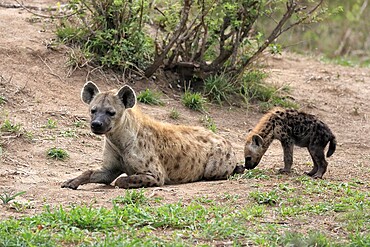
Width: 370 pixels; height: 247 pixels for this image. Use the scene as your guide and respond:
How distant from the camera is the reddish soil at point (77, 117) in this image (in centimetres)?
641

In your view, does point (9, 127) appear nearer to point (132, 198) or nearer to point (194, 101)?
point (132, 198)

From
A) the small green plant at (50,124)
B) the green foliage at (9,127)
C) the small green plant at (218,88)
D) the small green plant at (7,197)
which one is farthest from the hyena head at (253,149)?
the small green plant at (218,88)

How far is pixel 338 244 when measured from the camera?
4.84 m

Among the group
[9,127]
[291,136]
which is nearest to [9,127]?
[9,127]

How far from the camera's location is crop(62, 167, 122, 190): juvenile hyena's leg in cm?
652

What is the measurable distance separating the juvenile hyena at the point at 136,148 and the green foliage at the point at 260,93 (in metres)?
2.80

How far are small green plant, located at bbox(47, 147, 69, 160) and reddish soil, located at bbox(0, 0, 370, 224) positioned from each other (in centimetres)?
5

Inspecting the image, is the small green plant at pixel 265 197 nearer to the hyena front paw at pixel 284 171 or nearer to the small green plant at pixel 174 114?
the hyena front paw at pixel 284 171

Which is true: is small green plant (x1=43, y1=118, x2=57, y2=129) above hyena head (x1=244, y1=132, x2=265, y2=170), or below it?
below

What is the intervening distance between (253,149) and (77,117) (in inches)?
79.0

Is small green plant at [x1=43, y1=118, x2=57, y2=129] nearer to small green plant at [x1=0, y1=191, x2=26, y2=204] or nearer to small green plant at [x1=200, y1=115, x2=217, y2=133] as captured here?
small green plant at [x1=200, y1=115, x2=217, y2=133]

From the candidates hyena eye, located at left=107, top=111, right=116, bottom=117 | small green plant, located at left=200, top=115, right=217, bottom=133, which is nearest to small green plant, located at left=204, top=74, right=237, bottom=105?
small green plant, located at left=200, top=115, right=217, bottom=133

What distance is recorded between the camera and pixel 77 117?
8406 millimetres

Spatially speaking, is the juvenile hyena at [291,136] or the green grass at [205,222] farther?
the juvenile hyena at [291,136]
